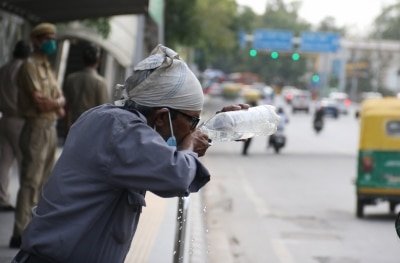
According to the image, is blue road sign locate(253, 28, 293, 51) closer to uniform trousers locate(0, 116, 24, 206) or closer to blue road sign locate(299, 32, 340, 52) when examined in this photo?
blue road sign locate(299, 32, 340, 52)

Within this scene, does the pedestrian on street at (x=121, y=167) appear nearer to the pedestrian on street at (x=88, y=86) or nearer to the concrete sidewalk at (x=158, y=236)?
the concrete sidewalk at (x=158, y=236)

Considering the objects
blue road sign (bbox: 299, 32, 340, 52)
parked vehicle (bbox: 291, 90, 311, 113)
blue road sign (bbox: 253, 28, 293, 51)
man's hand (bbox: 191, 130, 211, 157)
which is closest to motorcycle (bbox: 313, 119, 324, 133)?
blue road sign (bbox: 253, 28, 293, 51)

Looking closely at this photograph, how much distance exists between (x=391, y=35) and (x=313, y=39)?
67.7 m

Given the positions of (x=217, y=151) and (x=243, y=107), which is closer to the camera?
(x=243, y=107)

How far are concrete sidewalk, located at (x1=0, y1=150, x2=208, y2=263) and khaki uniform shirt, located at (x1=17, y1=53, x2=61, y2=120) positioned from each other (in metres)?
1.12

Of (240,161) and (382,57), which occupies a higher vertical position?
(240,161)

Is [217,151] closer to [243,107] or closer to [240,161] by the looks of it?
[240,161]

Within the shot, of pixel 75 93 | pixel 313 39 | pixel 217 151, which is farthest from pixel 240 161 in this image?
pixel 313 39

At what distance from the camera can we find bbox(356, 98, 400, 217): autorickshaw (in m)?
14.4

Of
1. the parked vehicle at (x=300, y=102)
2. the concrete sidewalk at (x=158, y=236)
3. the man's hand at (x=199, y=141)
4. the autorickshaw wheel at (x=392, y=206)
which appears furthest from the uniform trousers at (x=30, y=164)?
the parked vehicle at (x=300, y=102)

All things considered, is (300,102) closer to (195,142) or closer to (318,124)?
(318,124)

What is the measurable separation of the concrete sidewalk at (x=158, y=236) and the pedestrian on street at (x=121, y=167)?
3.70 m

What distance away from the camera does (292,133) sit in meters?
46.7

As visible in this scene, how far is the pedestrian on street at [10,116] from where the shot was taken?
10078mm
